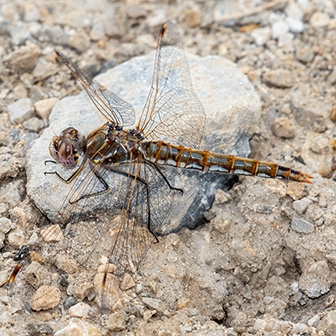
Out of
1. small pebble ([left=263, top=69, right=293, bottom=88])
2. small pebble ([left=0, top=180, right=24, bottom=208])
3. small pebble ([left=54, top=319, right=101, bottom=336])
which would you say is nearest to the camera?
small pebble ([left=54, top=319, right=101, bottom=336])

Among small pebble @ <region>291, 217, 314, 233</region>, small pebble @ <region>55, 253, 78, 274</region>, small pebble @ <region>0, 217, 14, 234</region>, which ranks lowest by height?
small pebble @ <region>291, 217, 314, 233</region>

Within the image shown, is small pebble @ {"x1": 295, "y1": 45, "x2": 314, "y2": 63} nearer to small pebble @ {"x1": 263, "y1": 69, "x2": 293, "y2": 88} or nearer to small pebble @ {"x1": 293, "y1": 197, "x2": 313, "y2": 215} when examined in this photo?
small pebble @ {"x1": 263, "y1": 69, "x2": 293, "y2": 88}

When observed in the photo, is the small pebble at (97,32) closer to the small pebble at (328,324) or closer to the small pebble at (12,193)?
the small pebble at (12,193)

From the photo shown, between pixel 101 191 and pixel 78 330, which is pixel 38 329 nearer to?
pixel 78 330

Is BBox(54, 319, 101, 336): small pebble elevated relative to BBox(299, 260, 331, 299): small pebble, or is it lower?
elevated

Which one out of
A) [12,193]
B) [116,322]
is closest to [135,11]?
[12,193]

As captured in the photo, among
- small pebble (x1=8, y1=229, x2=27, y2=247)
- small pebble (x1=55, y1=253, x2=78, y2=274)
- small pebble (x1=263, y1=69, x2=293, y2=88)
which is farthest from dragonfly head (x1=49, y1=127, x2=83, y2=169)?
small pebble (x1=263, y1=69, x2=293, y2=88)

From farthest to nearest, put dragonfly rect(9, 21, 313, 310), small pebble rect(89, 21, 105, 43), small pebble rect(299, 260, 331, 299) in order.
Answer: small pebble rect(89, 21, 105, 43) < dragonfly rect(9, 21, 313, 310) < small pebble rect(299, 260, 331, 299)

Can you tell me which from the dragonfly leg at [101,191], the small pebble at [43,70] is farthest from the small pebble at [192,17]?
the dragonfly leg at [101,191]
